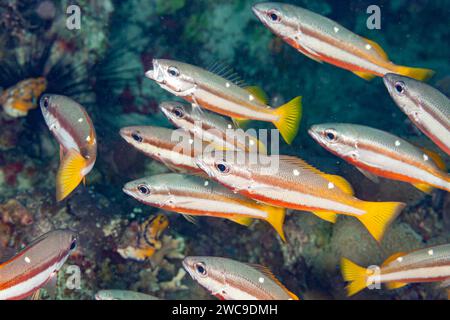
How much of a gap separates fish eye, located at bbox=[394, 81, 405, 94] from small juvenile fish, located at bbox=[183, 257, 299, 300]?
206 cm

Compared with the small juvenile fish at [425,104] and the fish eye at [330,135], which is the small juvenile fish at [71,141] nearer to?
the fish eye at [330,135]

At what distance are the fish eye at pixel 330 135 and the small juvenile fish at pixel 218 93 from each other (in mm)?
409

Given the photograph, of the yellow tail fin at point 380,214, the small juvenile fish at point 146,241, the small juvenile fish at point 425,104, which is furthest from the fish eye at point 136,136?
the small juvenile fish at point 425,104

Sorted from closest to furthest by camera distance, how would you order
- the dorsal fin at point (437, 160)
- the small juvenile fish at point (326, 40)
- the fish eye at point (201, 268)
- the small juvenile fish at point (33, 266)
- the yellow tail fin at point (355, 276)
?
1. the small juvenile fish at point (33, 266)
2. the fish eye at point (201, 268)
3. the dorsal fin at point (437, 160)
4. the yellow tail fin at point (355, 276)
5. the small juvenile fish at point (326, 40)

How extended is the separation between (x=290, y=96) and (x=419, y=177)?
163 inches

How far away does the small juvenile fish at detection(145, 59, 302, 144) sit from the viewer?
3.82 metres

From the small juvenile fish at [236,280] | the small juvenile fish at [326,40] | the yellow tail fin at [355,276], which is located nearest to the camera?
the small juvenile fish at [236,280]

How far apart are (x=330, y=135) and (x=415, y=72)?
1136 millimetres

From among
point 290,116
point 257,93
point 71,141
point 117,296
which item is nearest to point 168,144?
point 71,141

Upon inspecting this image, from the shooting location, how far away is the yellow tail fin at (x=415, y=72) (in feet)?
12.6

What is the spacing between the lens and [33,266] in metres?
3.18

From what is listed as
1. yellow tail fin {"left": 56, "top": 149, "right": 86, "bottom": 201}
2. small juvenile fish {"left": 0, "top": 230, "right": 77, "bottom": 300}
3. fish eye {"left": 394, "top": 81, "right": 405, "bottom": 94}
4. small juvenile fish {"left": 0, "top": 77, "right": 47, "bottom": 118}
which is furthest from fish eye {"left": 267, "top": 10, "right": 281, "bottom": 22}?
small juvenile fish {"left": 0, "top": 77, "right": 47, "bottom": 118}
